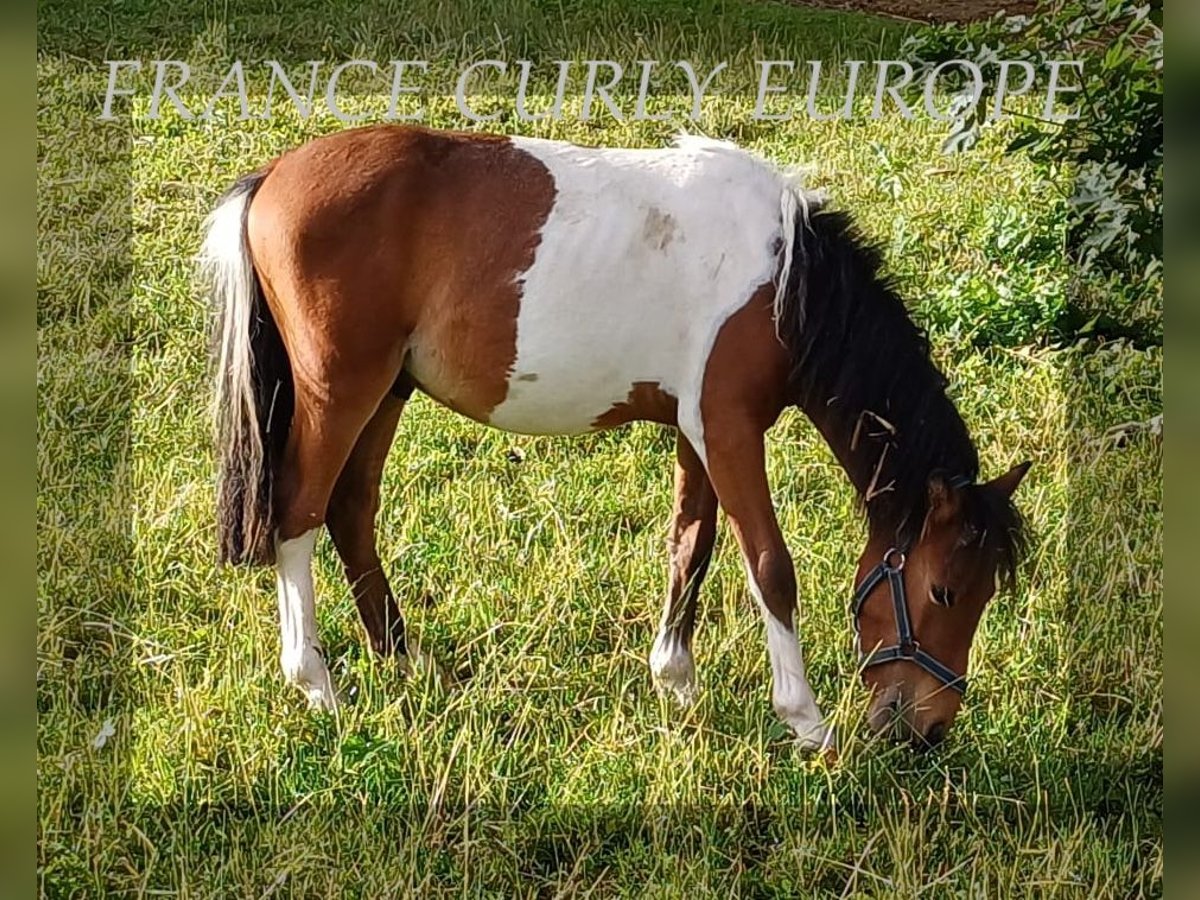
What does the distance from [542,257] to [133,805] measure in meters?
1.28

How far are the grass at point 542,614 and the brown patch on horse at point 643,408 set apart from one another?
0.29 m

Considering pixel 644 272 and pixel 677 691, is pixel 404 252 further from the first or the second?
pixel 677 691

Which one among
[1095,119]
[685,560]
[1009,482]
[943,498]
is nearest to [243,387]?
[685,560]

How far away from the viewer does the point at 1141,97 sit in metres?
2.64

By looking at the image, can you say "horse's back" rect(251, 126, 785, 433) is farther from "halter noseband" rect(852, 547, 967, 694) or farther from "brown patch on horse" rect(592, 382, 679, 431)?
"halter noseband" rect(852, 547, 967, 694)

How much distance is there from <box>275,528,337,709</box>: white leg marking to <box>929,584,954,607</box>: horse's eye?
1.18m

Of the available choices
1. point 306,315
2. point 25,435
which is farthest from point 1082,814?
point 25,435

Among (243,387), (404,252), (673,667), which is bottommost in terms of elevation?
(673,667)

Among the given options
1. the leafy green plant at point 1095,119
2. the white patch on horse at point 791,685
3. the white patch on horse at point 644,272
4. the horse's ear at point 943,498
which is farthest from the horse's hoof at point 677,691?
the leafy green plant at point 1095,119

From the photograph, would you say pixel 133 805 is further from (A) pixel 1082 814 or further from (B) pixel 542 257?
(A) pixel 1082 814

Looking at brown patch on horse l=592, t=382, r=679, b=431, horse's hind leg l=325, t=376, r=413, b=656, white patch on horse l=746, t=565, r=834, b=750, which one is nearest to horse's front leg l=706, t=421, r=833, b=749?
white patch on horse l=746, t=565, r=834, b=750

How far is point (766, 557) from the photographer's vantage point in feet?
8.44

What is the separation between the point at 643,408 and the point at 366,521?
63 cm

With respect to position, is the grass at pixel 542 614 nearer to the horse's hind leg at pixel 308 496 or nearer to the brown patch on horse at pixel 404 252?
the horse's hind leg at pixel 308 496
